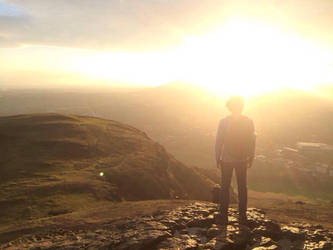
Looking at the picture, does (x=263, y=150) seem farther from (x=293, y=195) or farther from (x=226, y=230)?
(x=226, y=230)

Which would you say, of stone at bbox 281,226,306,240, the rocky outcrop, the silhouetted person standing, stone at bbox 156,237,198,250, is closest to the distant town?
stone at bbox 281,226,306,240

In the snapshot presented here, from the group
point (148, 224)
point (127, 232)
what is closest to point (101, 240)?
point (127, 232)

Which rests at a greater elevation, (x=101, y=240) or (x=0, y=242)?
(x=101, y=240)

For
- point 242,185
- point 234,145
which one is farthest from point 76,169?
point 234,145

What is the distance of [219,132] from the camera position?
871 cm

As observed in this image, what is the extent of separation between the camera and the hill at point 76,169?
53.1ft

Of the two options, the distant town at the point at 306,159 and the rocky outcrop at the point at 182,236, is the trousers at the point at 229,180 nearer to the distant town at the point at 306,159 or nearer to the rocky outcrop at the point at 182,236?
the rocky outcrop at the point at 182,236

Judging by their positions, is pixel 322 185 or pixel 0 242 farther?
pixel 322 185

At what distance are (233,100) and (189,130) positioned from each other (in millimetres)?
149954

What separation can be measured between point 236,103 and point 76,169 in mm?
17142

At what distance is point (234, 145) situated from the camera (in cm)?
857

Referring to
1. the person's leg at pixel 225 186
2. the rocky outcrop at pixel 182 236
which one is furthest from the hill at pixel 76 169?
the person's leg at pixel 225 186

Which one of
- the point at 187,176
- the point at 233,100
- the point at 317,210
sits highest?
the point at 233,100

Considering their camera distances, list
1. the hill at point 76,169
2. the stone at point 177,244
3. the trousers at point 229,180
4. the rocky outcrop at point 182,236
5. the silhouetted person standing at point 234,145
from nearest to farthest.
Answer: the stone at point 177,244, the rocky outcrop at point 182,236, the silhouetted person standing at point 234,145, the trousers at point 229,180, the hill at point 76,169
